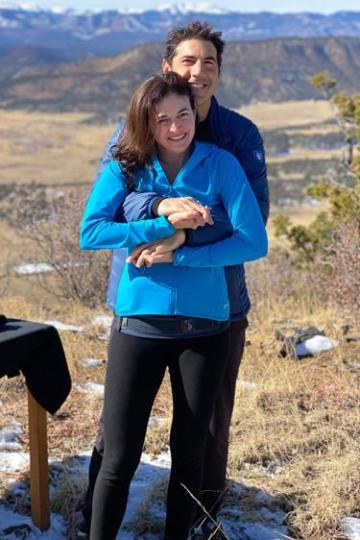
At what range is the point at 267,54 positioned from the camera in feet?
450

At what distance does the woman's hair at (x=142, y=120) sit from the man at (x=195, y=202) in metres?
0.09

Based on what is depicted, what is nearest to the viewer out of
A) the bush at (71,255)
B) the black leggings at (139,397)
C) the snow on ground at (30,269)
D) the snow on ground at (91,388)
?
the black leggings at (139,397)

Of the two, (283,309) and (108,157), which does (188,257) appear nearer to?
(108,157)

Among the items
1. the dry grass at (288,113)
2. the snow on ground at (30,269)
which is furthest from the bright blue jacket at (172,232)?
the dry grass at (288,113)

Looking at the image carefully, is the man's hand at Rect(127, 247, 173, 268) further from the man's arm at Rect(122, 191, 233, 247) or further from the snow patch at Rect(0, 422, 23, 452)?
the snow patch at Rect(0, 422, 23, 452)

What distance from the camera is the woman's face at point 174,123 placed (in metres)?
2.40

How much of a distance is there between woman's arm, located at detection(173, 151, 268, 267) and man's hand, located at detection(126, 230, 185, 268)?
2 cm

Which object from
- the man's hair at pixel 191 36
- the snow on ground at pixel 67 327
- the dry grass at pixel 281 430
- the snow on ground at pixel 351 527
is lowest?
the snow on ground at pixel 67 327

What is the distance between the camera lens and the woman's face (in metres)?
2.40

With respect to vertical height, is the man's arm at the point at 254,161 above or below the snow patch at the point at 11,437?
above

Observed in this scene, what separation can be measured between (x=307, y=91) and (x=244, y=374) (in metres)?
118

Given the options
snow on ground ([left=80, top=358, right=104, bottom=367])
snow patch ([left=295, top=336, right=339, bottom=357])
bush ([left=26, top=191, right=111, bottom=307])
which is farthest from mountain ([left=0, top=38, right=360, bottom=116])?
snow on ground ([left=80, top=358, right=104, bottom=367])

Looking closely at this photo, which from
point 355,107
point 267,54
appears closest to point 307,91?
point 267,54

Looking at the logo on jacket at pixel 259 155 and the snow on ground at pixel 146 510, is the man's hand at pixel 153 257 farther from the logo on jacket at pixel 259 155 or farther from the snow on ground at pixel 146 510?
the snow on ground at pixel 146 510
